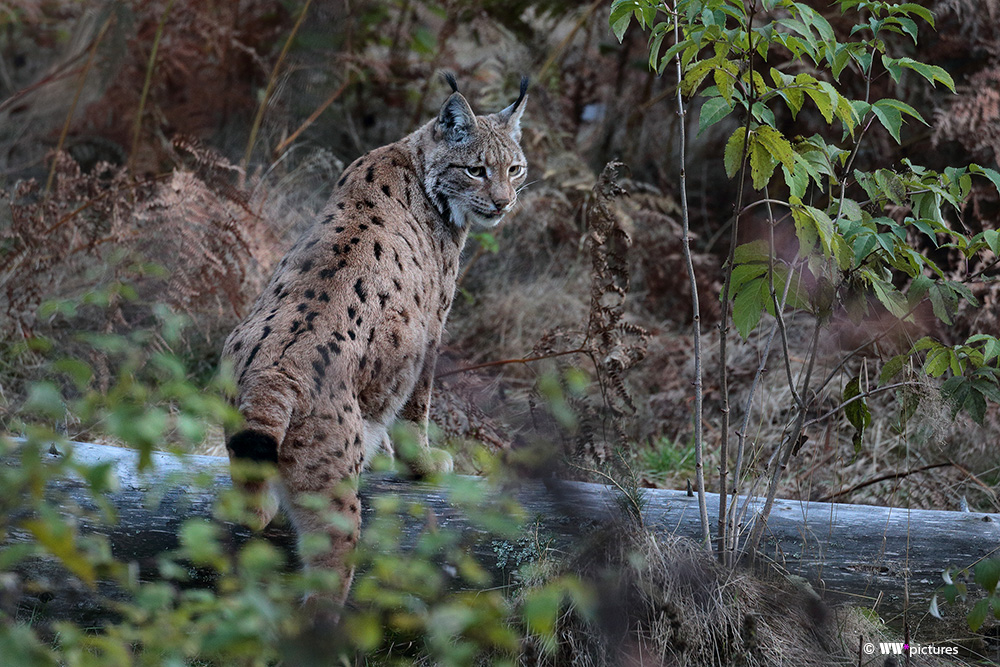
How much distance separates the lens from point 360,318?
371 centimetres

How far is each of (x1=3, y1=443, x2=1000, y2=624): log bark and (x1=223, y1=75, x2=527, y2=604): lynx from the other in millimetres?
461

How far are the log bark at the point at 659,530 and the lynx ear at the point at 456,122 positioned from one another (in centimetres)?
191

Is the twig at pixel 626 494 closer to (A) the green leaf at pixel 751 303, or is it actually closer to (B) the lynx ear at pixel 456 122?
(A) the green leaf at pixel 751 303

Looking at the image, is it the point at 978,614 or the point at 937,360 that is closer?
the point at 978,614

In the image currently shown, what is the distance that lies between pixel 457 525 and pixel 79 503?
157cm

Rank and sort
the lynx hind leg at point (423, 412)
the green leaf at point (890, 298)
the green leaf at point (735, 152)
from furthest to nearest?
the lynx hind leg at point (423, 412) → the green leaf at point (735, 152) → the green leaf at point (890, 298)

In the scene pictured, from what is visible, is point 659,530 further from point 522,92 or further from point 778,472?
point 522,92

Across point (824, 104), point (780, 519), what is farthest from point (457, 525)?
point (824, 104)

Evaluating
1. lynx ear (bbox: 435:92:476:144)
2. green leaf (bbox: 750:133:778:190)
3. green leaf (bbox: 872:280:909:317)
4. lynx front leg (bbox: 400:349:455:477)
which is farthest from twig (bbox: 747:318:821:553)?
lynx ear (bbox: 435:92:476:144)

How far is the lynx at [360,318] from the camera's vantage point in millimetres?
3250

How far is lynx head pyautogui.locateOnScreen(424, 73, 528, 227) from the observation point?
4.75m

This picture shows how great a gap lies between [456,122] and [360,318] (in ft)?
5.13

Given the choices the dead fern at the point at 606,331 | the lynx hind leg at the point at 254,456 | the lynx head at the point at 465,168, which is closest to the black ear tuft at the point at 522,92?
the lynx head at the point at 465,168

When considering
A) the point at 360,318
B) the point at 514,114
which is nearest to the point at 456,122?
the point at 514,114
